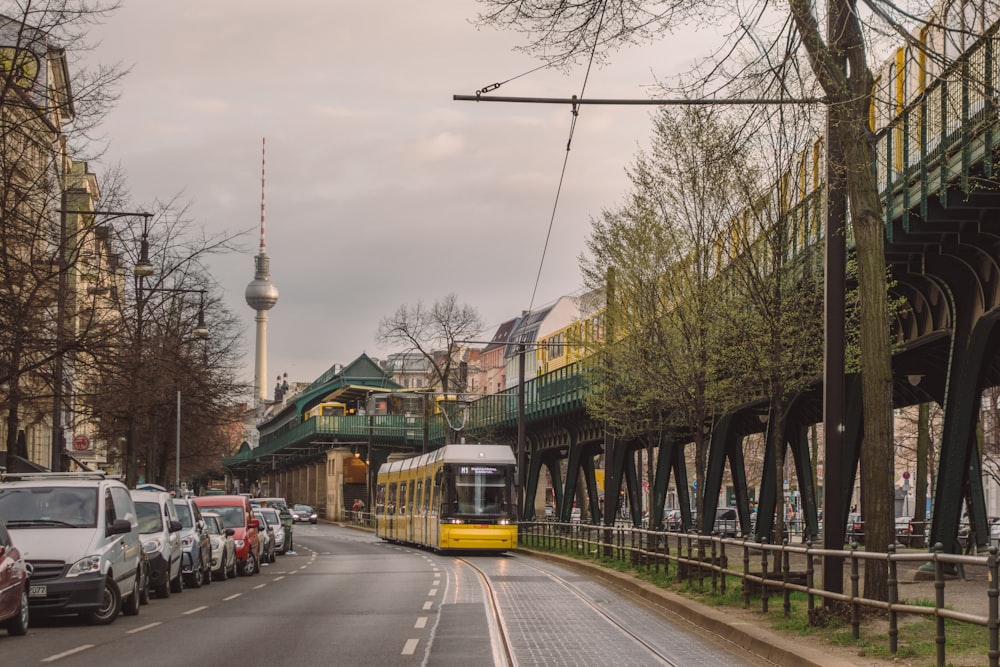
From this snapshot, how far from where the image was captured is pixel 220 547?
1324 inches

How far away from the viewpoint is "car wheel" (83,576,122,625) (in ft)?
64.8

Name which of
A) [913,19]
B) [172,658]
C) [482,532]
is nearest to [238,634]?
[172,658]

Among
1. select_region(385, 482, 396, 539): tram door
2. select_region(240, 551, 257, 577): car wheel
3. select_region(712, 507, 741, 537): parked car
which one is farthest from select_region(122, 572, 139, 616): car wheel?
select_region(712, 507, 741, 537): parked car

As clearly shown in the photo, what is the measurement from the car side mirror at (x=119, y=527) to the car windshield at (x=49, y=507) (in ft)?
0.86

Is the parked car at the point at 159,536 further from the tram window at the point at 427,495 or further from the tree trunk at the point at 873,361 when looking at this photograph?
the tram window at the point at 427,495

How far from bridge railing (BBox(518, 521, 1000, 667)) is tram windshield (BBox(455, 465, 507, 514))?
427 centimetres

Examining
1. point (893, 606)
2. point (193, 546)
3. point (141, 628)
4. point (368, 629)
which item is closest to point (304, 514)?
point (193, 546)

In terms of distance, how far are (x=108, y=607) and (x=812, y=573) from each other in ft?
30.2

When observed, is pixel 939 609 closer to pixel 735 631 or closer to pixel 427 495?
pixel 735 631

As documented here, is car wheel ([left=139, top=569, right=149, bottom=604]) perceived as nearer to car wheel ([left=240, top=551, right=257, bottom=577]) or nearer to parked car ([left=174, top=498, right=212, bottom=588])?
parked car ([left=174, top=498, right=212, bottom=588])

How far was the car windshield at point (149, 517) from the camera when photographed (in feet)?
86.2

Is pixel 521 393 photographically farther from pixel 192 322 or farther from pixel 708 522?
pixel 708 522

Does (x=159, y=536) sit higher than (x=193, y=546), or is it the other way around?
(x=159, y=536)

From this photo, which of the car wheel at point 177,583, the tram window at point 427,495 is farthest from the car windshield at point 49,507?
the tram window at point 427,495
